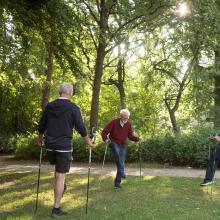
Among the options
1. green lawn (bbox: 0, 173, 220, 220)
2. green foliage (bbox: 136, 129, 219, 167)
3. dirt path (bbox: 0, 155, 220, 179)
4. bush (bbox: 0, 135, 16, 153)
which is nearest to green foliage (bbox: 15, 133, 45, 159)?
dirt path (bbox: 0, 155, 220, 179)

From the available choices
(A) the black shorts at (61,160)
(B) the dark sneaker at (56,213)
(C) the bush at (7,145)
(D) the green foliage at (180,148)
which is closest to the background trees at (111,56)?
(D) the green foliage at (180,148)

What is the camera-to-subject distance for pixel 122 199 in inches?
361

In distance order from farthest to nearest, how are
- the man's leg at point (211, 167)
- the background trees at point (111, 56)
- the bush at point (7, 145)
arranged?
the bush at point (7, 145) < the background trees at point (111, 56) < the man's leg at point (211, 167)

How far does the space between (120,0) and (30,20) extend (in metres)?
4.91

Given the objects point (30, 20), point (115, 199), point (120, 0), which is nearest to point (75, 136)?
point (120, 0)

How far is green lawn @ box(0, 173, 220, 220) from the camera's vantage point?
305 inches

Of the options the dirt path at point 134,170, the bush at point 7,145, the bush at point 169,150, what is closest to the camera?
the dirt path at point 134,170

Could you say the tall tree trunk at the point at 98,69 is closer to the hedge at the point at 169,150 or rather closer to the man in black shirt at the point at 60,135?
the hedge at the point at 169,150

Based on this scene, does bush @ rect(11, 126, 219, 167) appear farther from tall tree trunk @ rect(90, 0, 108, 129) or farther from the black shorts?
the black shorts

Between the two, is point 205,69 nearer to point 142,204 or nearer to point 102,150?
point 102,150

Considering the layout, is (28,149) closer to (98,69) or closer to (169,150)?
(98,69)

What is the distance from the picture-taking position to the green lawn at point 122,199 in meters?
7.73

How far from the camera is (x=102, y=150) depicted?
17.0m

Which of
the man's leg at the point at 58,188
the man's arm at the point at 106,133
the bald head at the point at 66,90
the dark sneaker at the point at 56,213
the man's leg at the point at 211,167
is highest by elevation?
the bald head at the point at 66,90
